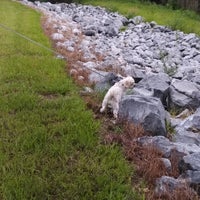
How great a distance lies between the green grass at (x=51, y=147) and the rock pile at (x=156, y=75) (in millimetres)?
482

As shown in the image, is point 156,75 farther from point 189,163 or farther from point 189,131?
point 189,163

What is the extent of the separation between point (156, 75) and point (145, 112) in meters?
2.37

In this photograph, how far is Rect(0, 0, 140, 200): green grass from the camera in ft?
12.9

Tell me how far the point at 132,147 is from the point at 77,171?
79 cm

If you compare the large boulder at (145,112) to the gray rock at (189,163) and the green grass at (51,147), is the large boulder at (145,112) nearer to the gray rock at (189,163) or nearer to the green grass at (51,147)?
the green grass at (51,147)

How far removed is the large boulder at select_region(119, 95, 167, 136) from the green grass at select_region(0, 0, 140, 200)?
456 millimetres

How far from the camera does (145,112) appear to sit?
5273 millimetres

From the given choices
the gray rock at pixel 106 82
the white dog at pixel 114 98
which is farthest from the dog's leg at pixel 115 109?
the gray rock at pixel 106 82

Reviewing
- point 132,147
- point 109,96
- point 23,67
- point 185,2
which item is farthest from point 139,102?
point 185,2

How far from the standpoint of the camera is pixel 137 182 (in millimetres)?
4180

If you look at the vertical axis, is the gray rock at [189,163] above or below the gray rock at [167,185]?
above

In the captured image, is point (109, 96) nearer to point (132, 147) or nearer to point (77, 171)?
point (132, 147)

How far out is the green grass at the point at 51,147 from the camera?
3.93m

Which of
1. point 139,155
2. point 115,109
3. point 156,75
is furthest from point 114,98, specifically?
point 156,75
